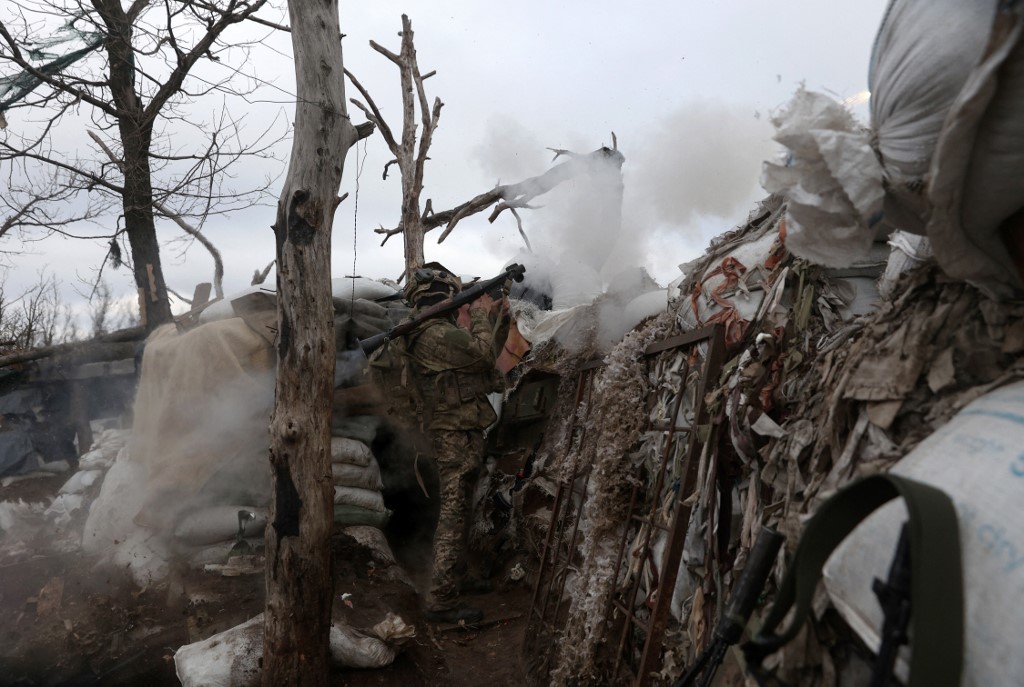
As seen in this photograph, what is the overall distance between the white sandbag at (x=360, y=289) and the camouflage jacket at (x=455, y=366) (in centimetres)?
98

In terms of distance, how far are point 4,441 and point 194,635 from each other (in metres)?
5.58

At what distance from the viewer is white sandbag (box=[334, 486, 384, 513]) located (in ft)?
16.1

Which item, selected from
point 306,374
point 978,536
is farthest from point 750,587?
point 306,374

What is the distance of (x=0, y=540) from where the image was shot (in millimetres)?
5945

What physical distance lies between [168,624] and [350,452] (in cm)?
161

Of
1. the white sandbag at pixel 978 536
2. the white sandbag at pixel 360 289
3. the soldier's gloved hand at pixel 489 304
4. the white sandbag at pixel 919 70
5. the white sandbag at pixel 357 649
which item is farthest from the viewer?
the white sandbag at pixel 360 289

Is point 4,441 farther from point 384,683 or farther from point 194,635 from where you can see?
point 384,683

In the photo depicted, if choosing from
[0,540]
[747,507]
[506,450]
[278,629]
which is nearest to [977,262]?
[747,507]

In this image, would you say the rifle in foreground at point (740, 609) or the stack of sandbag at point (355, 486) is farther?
the stack of sandbag at point (355, 486)

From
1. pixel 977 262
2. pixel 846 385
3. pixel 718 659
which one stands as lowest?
Answer: pixel 718 659

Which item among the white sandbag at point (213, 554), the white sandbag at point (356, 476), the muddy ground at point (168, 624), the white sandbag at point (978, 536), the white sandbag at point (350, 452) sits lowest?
the muddy ground at point (168, 624)

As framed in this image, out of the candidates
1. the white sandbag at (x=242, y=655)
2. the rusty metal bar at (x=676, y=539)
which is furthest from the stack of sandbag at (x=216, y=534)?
the rusty metal bar at (x=676, y=539)

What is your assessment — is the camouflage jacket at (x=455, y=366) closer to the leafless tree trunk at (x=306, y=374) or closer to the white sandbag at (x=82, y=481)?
the leafless tree trunk at (x=306, y=374)

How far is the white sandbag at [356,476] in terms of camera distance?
4957mm
